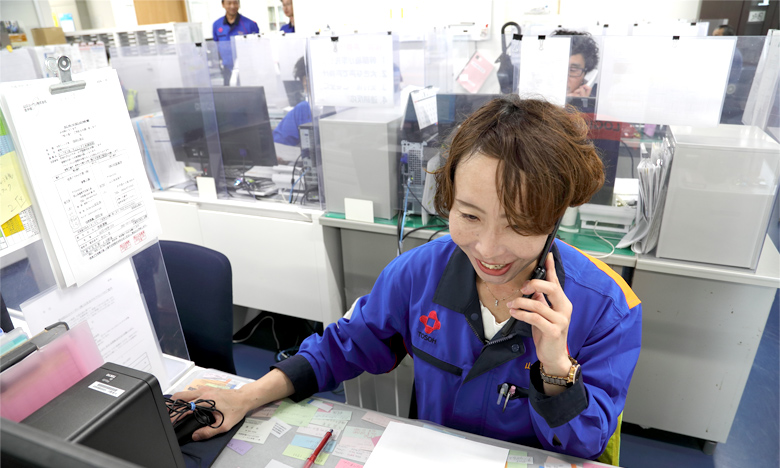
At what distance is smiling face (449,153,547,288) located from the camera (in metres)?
0.79

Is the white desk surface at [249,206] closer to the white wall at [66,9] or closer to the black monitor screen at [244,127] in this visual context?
the black monitor screen at [244,127]

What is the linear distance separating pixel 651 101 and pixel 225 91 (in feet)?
5.98

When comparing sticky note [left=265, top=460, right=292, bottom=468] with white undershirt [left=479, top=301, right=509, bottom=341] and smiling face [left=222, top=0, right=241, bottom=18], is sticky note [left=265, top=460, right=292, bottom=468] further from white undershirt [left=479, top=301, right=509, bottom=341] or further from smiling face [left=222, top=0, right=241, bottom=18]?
smiling face [left=222, top=0, right=241, bottom=18]

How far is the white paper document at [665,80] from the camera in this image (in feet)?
4.98

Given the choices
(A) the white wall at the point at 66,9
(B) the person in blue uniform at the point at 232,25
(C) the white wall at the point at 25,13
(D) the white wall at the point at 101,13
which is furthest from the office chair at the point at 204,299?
(A) the white wall at the point at 66,9

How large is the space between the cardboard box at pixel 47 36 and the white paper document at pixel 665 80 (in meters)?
5.77

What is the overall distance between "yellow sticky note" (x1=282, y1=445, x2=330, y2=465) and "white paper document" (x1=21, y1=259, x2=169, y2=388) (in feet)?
1.28

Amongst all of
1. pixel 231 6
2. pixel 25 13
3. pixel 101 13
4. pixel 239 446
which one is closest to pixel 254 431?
pixel 239 446

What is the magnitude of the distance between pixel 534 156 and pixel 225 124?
198cm

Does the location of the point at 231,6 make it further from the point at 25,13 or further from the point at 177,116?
the point at 177,116

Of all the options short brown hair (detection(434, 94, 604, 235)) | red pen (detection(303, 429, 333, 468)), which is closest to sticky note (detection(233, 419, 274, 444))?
red pen (detection(303, 429, 333, 468))

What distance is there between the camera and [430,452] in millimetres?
868

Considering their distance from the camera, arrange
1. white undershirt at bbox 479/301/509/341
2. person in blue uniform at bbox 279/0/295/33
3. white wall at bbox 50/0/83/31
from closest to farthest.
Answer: white undershirt at bbox 479/301/509/341 < person in blue uniform at bbox 279/0/295/33 < white wall at bbox 50/0/83/31

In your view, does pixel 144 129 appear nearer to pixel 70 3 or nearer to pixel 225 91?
pixel 225 91
